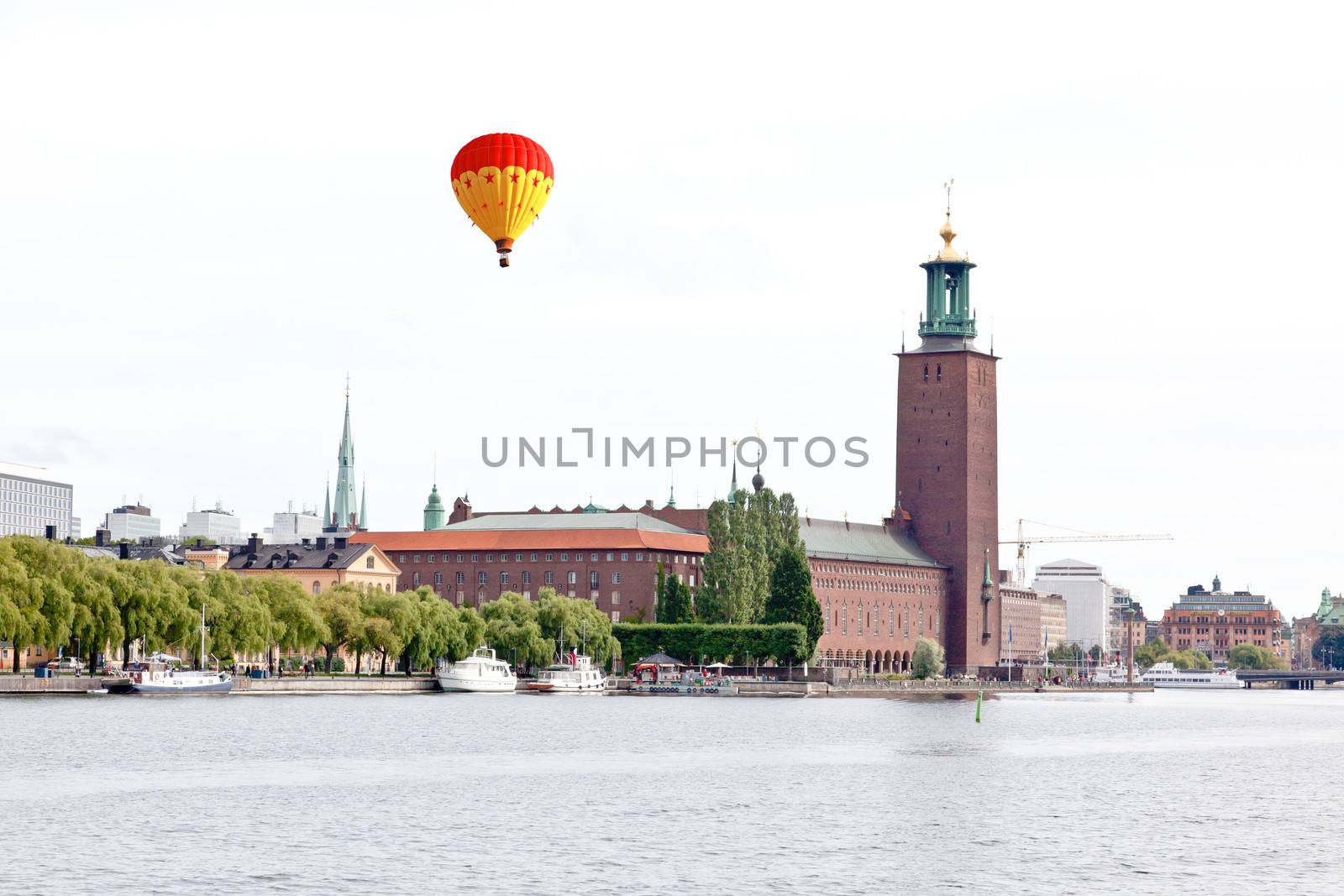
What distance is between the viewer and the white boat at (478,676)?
108 m

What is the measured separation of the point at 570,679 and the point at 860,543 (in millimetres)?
63162

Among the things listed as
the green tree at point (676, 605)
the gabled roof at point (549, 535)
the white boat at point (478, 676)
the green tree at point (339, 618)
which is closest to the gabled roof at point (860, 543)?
the gabled roof at point (549, 535)

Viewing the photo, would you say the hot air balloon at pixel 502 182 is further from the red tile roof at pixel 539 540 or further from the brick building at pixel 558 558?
the red tile roof at pixel 539 540

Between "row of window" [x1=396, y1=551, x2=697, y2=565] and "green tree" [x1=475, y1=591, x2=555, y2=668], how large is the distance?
32.5m

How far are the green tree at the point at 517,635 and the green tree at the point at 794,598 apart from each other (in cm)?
1401

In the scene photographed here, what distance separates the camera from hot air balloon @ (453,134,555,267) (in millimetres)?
57438

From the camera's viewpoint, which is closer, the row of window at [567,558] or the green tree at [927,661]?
the row of window at [567,558]

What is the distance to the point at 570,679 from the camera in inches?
4587

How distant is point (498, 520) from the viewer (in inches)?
6688

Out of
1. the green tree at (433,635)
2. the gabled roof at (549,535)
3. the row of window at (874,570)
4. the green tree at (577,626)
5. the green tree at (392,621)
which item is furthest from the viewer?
the row of window at (874,570)

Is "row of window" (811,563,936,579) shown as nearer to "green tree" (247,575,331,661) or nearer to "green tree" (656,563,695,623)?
→ "green tree" (656,563,695,623)

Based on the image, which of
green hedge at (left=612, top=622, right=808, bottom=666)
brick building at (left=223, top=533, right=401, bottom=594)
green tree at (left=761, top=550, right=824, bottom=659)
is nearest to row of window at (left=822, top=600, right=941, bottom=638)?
green tree at (left=761, top=550, right=824, bottom=659)

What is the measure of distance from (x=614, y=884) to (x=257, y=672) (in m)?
69.9

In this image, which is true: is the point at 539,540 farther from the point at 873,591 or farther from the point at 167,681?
the point at 167,681
